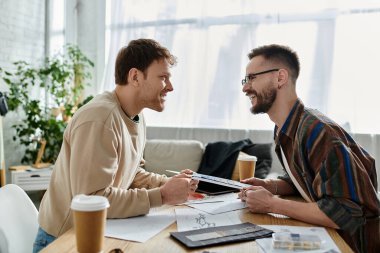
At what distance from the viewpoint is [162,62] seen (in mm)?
1699

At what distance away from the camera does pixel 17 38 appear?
4.00m

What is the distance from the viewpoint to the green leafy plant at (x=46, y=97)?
3.85 metres

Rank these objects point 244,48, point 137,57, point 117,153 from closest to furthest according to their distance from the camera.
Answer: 1. point 117,153
2. point 137,57
3. point 244,48

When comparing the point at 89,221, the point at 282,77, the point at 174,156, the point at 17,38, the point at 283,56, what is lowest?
the point at 174,156

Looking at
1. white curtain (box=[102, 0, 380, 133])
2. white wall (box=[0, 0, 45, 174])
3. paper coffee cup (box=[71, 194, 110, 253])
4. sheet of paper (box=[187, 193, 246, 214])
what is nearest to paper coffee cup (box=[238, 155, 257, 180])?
sheet of paper (box=[187, 193, 246, 214])

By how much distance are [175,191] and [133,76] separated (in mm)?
556

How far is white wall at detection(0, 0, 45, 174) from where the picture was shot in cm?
381

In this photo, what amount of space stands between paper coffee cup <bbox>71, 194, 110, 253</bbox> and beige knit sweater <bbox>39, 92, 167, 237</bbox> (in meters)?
0.34

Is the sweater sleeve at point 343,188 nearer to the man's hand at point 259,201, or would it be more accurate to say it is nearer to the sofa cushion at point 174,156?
the man's hand at point 259,201

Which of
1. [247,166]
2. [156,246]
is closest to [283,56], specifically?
[247,166]

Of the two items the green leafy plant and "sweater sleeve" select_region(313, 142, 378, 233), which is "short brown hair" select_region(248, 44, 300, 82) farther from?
the green leafy plant

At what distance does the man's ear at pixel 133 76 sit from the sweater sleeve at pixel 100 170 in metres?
0.37

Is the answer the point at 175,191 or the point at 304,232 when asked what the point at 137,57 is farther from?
the point at 304,232

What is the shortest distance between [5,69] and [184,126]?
1978mm
